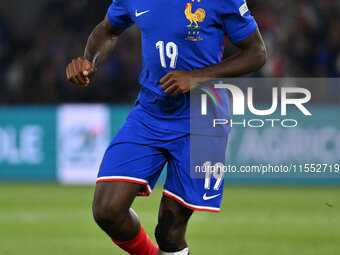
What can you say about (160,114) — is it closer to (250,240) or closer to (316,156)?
(250,240)

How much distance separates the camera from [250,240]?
7.51 meters

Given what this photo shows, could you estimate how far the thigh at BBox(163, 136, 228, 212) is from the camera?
194 inches

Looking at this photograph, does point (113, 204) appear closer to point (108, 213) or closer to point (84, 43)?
point (108, 213)

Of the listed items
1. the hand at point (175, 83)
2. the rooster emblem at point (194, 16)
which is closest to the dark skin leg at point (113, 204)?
the hand at point (175, 83)

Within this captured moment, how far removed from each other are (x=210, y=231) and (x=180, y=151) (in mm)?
3410

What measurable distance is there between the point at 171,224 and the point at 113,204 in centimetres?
44

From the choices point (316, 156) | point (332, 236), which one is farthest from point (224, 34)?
point (316, 156)

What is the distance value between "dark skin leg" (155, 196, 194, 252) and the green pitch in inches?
68.4

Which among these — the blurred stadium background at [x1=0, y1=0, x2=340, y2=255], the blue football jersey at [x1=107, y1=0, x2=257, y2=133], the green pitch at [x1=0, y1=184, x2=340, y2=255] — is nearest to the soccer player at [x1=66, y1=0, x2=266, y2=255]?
the blue football jersey at [x1=107, y1=0, x2=257, y2=133]

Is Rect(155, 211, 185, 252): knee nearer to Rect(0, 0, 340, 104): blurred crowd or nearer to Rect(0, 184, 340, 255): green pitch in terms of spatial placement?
Rect(0, 184, 340, 255): green pitch

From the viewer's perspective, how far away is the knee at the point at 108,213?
4.77 metres

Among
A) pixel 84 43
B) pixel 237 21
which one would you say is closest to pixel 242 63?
pixel 237 21

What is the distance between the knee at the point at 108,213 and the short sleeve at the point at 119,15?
129 centimetres

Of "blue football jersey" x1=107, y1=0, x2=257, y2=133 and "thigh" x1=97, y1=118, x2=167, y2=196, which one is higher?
"blue football jersey" x1=107, y1=0, x2=257, y2=133
